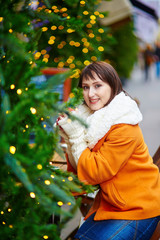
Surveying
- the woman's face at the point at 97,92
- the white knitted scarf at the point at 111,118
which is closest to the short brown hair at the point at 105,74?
the woman's face at the point at 97,92

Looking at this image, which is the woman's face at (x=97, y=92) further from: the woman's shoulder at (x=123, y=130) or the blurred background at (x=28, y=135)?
the blurred background at (x=28, y=135)

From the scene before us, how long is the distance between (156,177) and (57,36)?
341 centimetres

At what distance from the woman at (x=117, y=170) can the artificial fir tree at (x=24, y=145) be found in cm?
35

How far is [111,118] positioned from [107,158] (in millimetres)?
239

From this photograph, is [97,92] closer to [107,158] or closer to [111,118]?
[111,118]

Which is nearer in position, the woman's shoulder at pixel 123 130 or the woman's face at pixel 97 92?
the woman's shoulder at pixel 123 130

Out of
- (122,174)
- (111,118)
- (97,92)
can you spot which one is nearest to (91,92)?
(97,92)

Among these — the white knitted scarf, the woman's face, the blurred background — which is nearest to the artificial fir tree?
the blurred background

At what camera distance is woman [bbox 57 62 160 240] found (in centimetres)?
166

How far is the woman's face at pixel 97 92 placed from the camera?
1.85 meters

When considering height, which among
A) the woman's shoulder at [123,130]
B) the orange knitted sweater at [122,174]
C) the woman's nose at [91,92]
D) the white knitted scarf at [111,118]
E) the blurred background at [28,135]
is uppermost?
the blurred background at [28,135]

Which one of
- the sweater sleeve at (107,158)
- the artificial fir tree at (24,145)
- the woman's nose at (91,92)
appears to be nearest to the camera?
the artificial fir tree at (24,145)

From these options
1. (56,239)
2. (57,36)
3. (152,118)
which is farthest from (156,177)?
(152,118)

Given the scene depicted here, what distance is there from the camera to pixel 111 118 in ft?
5.57
